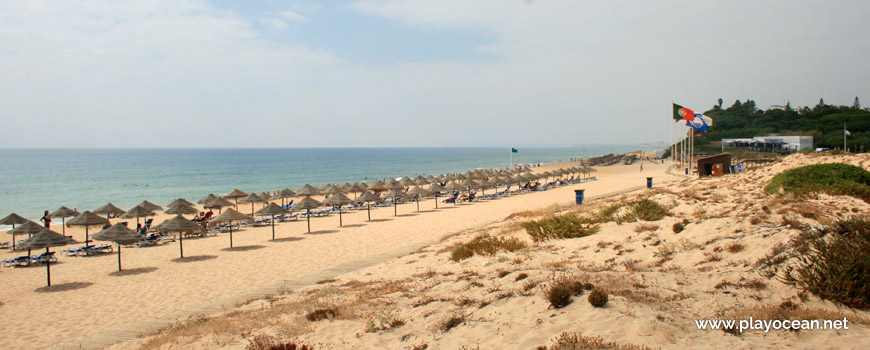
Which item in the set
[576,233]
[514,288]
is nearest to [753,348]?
[514,288]

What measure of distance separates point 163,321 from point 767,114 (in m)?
112

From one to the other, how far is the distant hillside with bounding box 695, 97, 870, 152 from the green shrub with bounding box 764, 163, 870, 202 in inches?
1925

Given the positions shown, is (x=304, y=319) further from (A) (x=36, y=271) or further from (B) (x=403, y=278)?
(A) (x=36, y=271)

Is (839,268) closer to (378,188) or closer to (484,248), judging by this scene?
(484,248)

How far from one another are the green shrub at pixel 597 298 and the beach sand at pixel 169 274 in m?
7.78

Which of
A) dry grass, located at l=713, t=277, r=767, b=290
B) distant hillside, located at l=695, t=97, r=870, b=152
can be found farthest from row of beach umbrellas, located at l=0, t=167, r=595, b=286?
distant hillside, located at l=695, t=97, r=870, b=152

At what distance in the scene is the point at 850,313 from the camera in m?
4.55

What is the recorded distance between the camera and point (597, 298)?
16.5 ft

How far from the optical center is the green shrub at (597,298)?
5.05 meters

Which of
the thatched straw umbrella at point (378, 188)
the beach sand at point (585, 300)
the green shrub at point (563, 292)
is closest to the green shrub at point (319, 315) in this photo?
the beach sand at point (585, 300)

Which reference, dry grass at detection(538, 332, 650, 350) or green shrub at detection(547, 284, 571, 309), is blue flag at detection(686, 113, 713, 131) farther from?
dry grass at detection(538, 332, 650, 350)

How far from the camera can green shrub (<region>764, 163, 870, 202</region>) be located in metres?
10.3

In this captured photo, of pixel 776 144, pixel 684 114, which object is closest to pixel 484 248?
pixel 684 114

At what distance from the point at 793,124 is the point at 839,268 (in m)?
98.5
